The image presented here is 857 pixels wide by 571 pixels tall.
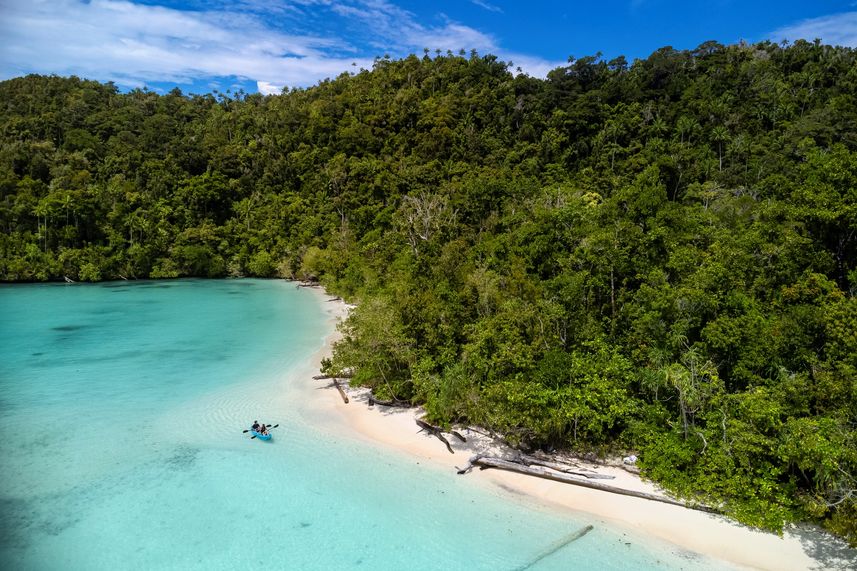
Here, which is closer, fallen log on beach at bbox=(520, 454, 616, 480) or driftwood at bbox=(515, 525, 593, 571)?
driftwood at bbox=(515, 525, 593, 571)

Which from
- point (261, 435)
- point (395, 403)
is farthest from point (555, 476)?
point (261, 435)

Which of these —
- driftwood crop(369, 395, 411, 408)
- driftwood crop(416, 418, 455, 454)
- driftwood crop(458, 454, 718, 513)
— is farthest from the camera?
driftwood crop(369, 395, 411, 408)

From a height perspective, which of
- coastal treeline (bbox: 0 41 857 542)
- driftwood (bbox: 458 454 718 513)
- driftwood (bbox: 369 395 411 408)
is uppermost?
coastal treeline (bbox: 0 41 857 542)

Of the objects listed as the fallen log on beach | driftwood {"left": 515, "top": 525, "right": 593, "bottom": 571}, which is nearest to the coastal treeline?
the fallen log on beach

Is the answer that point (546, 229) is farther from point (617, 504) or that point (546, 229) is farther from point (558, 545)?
point (558, 545)

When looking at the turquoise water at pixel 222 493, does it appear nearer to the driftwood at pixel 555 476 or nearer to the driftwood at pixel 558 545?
the driftwood at pixel 558 545

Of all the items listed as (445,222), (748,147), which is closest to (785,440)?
(445,222)

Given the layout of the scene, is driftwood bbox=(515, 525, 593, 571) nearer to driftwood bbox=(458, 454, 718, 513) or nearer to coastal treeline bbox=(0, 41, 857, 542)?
driftwood bbox=(458, 454, 718, 513)
